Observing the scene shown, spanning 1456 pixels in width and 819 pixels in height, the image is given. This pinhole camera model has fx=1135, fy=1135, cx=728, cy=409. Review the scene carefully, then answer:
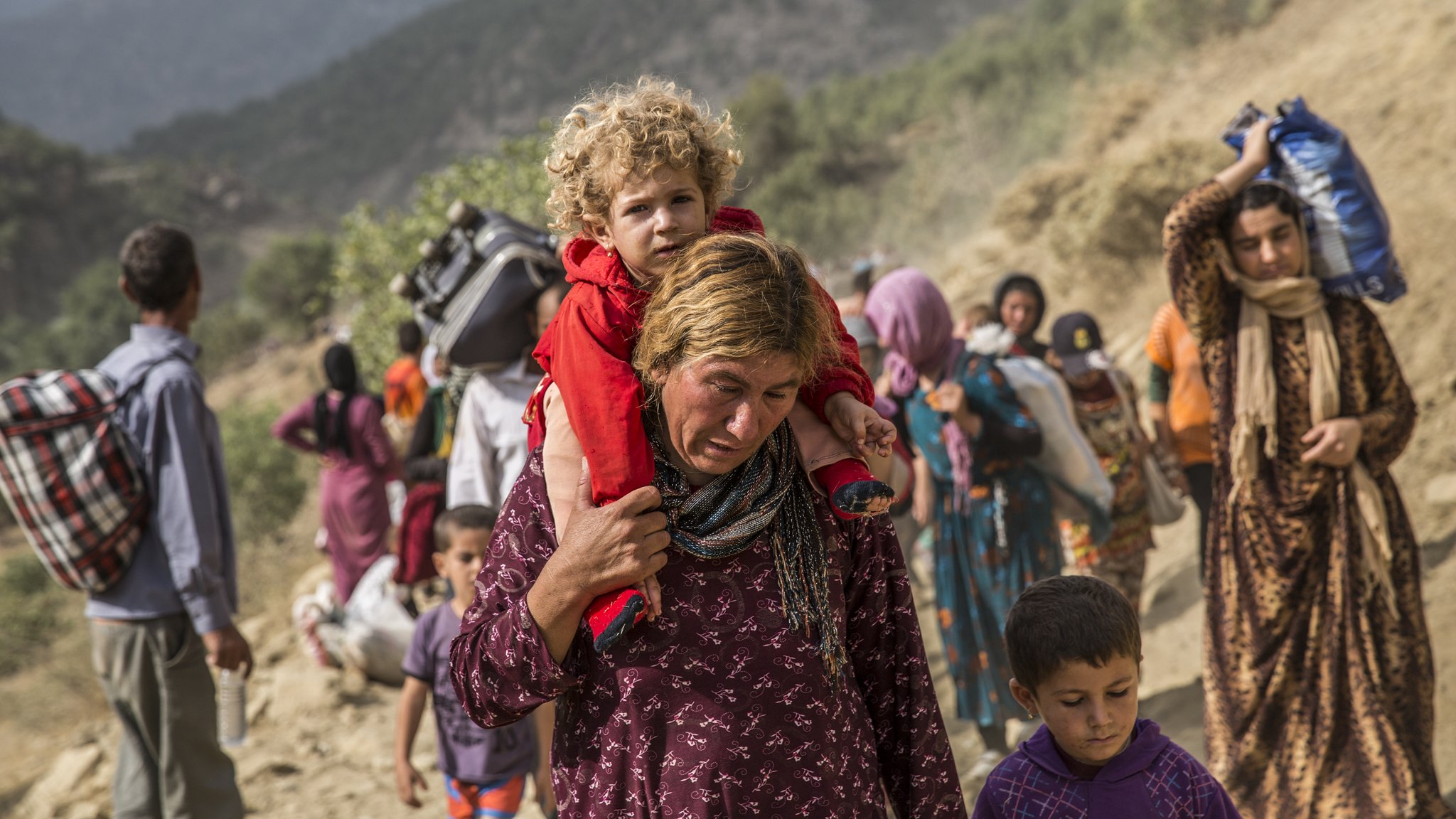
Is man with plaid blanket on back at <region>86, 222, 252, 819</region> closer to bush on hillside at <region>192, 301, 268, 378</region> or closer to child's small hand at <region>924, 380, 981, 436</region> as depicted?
child's small hand at <region>924, 380, 981, 436</region>

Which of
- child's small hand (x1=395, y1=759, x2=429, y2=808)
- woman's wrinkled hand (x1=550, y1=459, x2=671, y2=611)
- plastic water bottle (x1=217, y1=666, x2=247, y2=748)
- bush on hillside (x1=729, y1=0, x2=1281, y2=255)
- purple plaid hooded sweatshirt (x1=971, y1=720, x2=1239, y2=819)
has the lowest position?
child's small hand (x1=395, y1=759, x2=429, y2=808)

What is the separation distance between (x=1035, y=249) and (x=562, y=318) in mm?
15615

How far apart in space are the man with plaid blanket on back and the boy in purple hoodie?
8.68 ft

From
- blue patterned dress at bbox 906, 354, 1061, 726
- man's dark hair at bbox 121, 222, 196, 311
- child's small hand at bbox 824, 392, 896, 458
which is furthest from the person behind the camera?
blue patterned dress at bbox 906, 354, 1061, 726

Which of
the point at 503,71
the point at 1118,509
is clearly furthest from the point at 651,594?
the point at 503,71

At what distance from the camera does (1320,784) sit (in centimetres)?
368

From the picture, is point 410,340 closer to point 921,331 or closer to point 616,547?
point 921,331

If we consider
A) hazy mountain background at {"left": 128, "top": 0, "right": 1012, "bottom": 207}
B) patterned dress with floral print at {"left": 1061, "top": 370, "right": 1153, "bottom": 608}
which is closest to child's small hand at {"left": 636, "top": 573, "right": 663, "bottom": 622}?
patterned dress with floral print at {"left": 1061, "top": 370, "right": 1153, "bottom": 608}

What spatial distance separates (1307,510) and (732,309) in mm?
2795

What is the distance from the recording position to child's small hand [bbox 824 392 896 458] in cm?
188

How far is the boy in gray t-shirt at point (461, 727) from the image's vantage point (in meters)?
3.63

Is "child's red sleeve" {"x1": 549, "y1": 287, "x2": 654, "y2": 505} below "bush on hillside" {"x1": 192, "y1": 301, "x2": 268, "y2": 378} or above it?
below

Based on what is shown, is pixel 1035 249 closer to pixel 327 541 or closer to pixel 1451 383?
pixel 1451 383

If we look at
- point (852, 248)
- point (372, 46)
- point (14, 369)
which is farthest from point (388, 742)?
point (372, 46)
